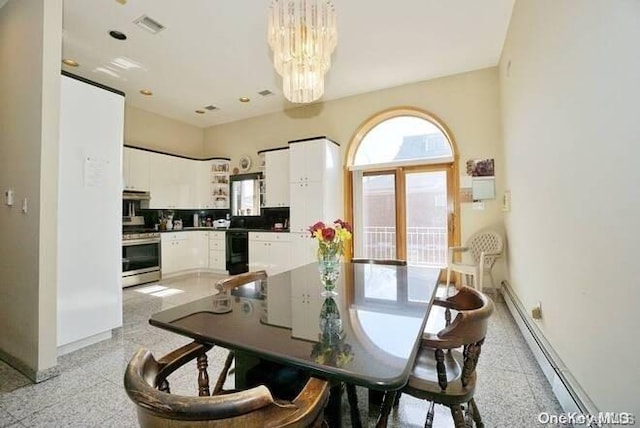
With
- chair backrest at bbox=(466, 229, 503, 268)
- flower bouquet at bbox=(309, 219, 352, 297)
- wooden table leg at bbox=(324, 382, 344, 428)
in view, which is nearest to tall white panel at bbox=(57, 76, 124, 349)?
flower bouquet at bbox=(309, 219, 352, 297)

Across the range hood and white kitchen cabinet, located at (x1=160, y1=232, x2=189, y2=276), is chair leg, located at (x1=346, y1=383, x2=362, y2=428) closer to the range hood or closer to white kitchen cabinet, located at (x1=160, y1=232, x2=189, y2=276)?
white kitchen cabinet, located at (x1=160, y1=232, x2=189, y2=276)

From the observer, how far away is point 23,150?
2.25 m

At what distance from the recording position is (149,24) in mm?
3217

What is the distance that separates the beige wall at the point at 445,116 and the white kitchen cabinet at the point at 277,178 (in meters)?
0.56

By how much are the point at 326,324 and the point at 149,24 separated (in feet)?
12.2

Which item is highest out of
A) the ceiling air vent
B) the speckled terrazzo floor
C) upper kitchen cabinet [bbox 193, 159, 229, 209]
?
the ceiling air vent

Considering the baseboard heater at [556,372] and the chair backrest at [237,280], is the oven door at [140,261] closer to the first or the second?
the chair backrest at [237,280]

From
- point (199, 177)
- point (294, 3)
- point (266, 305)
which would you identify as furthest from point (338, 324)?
point (199, 177)

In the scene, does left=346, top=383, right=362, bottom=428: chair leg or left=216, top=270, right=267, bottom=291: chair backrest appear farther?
left=216, top=270, right=267, bottom=291: chair backrest

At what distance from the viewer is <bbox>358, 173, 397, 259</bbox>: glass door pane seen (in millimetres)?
5141

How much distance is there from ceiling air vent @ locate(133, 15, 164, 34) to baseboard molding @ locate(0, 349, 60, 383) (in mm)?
3303

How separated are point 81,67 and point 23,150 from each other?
2.73 meters

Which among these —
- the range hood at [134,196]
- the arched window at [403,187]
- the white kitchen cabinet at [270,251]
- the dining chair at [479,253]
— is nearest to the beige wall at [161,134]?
the range hood at [134,196]

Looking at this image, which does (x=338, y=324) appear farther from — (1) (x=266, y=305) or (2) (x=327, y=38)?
(2) (x=327, y=38)
